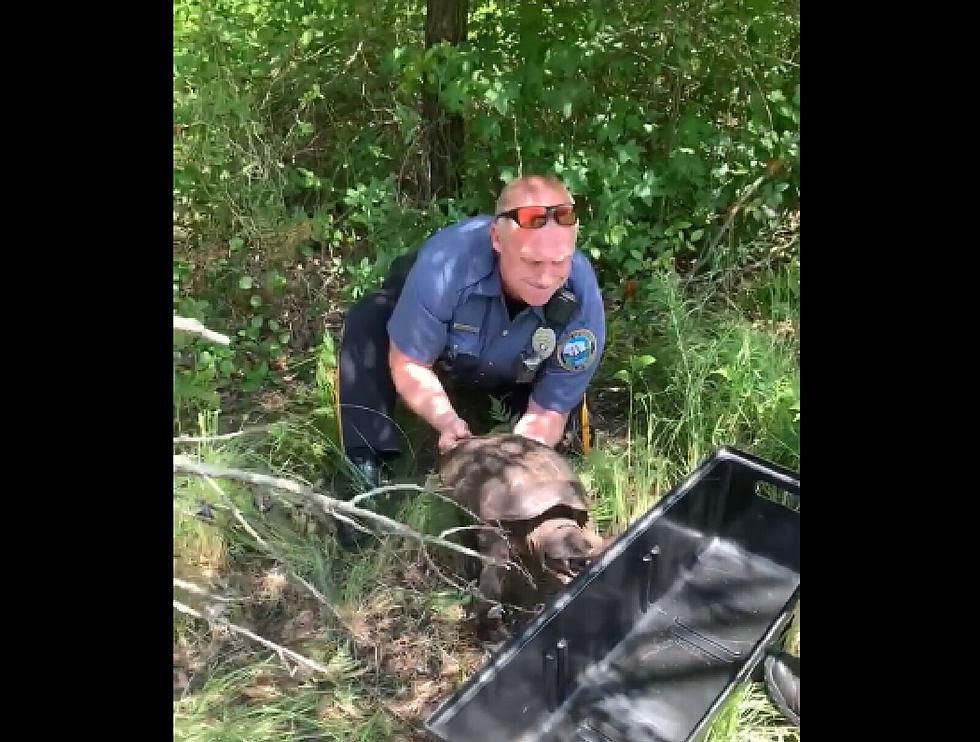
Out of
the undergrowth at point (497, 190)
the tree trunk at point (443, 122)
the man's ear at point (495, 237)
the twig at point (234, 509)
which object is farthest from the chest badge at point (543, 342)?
the tree trunk at point (443, 122)

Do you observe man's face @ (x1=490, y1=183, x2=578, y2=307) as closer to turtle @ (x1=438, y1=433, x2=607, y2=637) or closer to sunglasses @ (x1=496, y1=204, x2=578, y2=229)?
sunglasses @ (x1=496, y1=204, x2=578, y2=229)

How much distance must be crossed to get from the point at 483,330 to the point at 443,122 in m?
1.68

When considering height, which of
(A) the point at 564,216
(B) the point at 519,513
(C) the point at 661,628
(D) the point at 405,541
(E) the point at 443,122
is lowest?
(C) the point at 661,628

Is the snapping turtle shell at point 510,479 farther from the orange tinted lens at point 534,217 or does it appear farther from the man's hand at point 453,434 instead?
the orange tinted lens at point 534,217

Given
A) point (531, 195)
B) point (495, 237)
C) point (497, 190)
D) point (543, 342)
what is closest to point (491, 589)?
point (543, 342)

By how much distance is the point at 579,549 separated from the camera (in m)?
2.84

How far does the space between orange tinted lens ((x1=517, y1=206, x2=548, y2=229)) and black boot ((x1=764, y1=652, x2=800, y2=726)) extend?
1.37m

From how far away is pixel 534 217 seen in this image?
3033 mm

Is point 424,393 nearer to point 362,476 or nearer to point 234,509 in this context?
point 362,476
